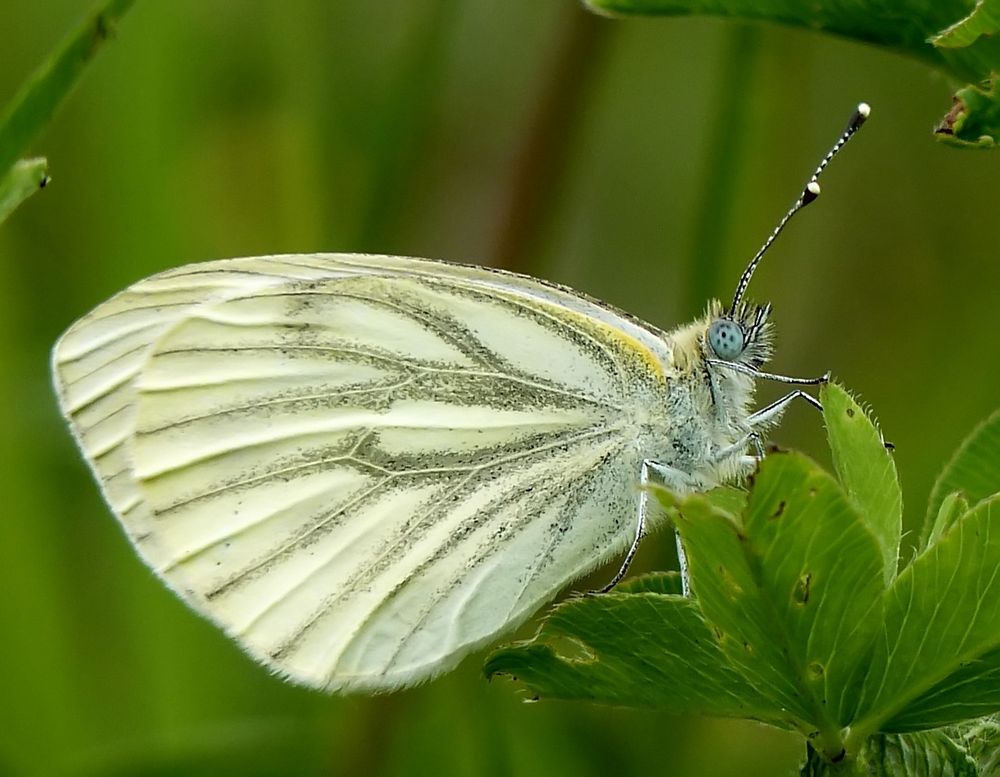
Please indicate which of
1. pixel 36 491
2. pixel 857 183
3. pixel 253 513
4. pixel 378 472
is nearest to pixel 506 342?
pixel 378 472

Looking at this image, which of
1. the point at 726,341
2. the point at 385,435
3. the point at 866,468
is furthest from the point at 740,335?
the point at 866,468

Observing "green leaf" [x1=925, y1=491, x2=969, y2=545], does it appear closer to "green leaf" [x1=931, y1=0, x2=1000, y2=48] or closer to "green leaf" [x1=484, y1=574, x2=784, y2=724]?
"green leaf" [x1=484, y1=574, x2=784, y2=724]

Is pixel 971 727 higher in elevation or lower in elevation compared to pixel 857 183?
lower

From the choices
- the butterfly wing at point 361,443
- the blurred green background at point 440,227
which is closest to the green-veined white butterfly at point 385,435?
the butterfly wing at point 361,443

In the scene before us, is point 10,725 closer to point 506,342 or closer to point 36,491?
point 36,491

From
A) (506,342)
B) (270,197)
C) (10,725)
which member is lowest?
(10,725)

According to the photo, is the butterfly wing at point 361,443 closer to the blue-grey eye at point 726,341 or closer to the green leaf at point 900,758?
the blue-grey eye at point 726,341
